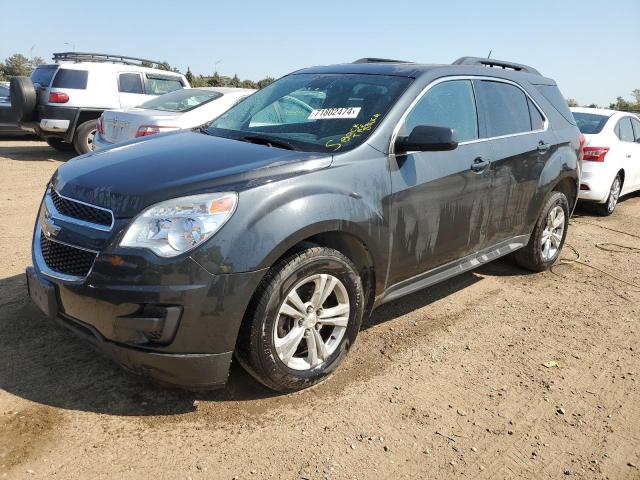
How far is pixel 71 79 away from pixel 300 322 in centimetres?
984

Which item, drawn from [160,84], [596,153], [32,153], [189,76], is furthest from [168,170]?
[189,76]

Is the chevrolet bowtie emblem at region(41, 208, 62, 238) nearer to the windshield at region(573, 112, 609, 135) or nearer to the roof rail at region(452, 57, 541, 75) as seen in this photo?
the roof rail at region(452, 57, 541, 75)

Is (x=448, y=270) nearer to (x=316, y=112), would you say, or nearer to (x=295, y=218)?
(x=316, y=112)

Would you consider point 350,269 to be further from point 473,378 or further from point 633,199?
point 633,199

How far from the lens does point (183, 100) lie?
8.29 m

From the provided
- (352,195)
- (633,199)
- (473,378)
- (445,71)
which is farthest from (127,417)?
(633,199)

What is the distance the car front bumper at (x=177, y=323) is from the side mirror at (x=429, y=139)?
4.30 feet

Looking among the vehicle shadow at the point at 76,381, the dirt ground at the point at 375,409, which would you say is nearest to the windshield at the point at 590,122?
the dirt ground at the point at 375,409

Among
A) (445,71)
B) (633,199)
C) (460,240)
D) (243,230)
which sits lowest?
(633,199)

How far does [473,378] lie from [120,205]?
2264mm

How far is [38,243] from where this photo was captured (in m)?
3.10

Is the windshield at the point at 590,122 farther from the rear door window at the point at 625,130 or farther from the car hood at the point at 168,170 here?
the car hood at the point at 168,170

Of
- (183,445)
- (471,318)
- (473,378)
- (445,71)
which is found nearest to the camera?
(183,445)

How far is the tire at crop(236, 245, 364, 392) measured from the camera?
9.13 feet
